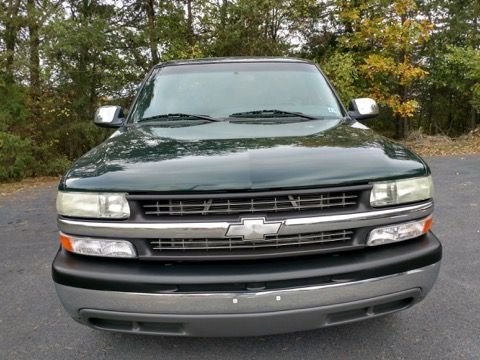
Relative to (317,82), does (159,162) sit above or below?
below

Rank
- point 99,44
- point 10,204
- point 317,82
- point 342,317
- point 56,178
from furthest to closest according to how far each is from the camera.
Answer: point 99,44 < point 56,178 < point 10,204 < point 317,82 < point 342,317

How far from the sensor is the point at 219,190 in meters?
2.05

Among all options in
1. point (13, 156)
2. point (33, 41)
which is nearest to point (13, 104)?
point (13, 156)

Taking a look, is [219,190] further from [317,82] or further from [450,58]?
[450,58]

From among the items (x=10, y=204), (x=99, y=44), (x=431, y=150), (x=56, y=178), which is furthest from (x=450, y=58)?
(x=10, y=204)

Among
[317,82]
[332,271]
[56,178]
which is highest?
[317,82]

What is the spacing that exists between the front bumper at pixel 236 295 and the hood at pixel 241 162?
390 mm

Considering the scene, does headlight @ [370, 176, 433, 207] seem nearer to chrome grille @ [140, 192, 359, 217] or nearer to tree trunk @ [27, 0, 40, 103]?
chrome grille @ [140, 192, 359, 217]

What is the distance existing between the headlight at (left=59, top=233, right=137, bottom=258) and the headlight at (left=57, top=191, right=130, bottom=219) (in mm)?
125

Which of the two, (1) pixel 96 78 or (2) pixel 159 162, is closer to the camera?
(2) pixel 159 162

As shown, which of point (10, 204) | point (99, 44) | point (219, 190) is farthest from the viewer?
point (99, 44)

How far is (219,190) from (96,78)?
36.7 feet

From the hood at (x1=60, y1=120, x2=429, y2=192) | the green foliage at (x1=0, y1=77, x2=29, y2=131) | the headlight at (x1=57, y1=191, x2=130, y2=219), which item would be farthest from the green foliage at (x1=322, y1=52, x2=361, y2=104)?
the headlight at (x1=57, y1=191, x2=130, y2=219)

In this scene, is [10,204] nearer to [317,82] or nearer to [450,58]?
[317,82]
